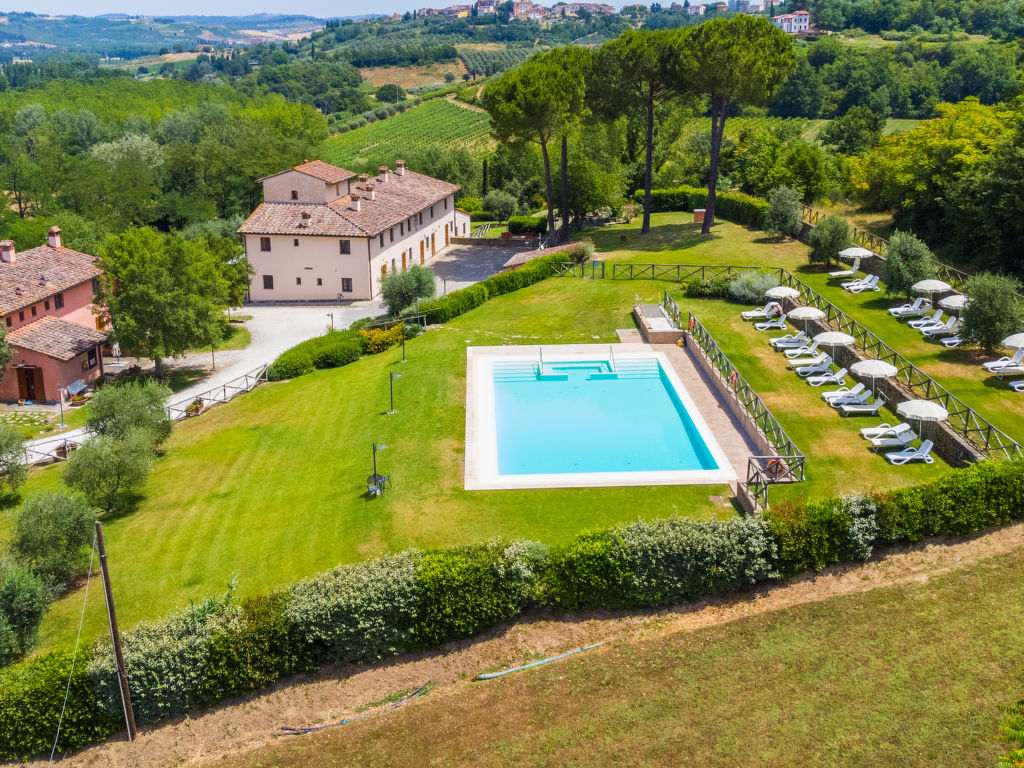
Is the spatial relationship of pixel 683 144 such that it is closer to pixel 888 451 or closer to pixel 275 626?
pixel 888 451

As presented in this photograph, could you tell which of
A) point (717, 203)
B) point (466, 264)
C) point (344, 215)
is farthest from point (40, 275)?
point (717, 203)

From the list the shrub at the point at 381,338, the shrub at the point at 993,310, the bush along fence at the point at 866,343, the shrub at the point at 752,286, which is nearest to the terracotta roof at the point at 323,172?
the bush along fence at the point at 866,343

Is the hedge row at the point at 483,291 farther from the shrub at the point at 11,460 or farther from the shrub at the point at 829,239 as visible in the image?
the shrub at the point at 11,460

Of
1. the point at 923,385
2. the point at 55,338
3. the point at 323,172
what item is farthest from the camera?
the point at 323,172

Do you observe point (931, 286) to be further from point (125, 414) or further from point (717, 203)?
point (125, 414)

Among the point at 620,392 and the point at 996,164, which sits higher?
the point at 996,164

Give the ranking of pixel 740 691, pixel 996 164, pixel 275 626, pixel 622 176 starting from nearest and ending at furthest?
pixel 740 691 → pixel 275 626 → pixel 996 164 → pixel 622 176

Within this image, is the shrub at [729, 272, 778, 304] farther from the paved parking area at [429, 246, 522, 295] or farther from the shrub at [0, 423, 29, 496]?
the shrub at [0, 423, 29, 496]

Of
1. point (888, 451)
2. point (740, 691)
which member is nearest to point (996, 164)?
point (888, 451)
